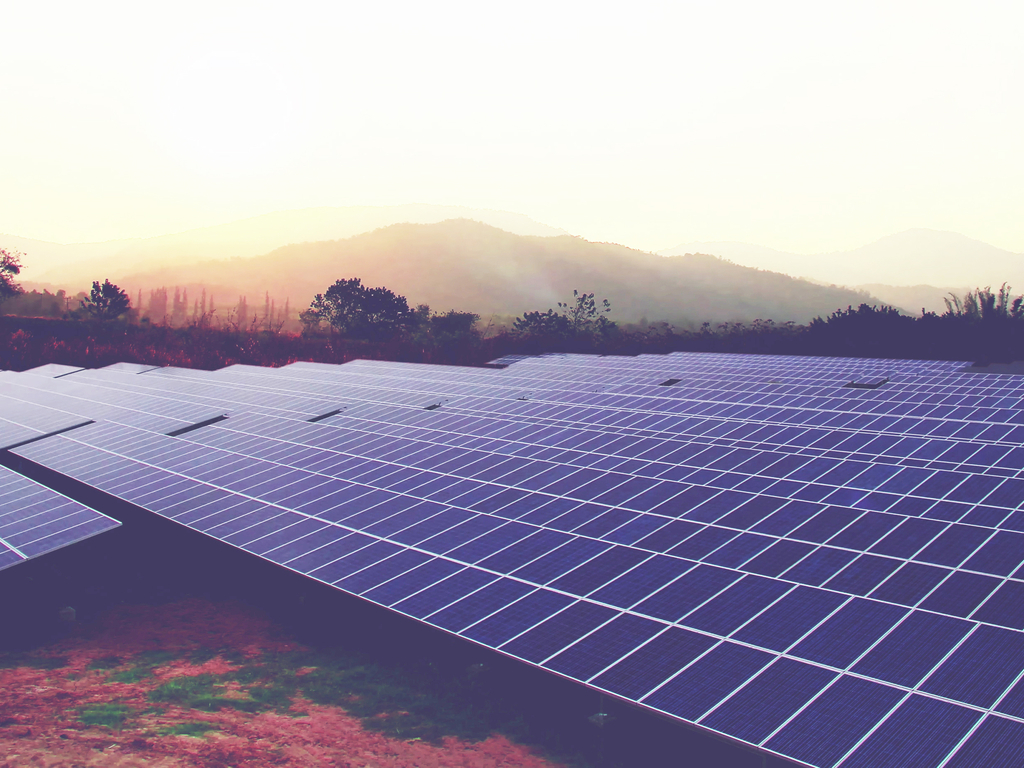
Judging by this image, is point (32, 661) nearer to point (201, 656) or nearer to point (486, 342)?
point (201, 656)

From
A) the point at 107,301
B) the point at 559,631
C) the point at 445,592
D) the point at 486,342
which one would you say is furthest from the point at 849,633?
the point at 107,301

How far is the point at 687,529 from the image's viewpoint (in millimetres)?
12109

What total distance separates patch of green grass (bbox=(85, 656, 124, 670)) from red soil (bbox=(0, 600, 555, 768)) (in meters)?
0.09

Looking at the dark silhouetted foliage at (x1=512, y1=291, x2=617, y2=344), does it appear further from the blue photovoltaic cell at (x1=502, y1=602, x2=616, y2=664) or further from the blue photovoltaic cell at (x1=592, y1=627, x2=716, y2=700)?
the blue photovoltaic cell at (x1=592, y1=627, x2=716, y2=700)

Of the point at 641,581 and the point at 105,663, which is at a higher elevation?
the point at 641,581

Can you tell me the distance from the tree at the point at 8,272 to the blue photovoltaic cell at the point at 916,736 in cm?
9991

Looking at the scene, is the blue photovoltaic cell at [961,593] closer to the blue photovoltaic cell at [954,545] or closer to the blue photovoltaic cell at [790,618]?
the blue photovoltaic cell at [954,545]

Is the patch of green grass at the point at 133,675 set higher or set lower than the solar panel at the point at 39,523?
lower

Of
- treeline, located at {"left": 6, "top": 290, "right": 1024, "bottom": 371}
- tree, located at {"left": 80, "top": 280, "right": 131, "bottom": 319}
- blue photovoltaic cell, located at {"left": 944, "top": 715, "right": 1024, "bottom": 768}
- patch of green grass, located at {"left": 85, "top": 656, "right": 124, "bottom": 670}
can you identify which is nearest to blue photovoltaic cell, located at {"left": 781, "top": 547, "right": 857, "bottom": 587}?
blue photovoltaic cell, located at {"left": 944, "top": 715, "right": 1024, "bottom": 768}

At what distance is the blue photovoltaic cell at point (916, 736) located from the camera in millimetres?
6617

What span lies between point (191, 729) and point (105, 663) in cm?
345

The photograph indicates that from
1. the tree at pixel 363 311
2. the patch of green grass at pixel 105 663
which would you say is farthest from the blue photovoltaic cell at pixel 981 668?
the tree at pixel 363 311

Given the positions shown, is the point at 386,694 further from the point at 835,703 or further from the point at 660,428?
the point at 660,428

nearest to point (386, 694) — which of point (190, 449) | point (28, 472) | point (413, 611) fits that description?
→ point (413, 611)
